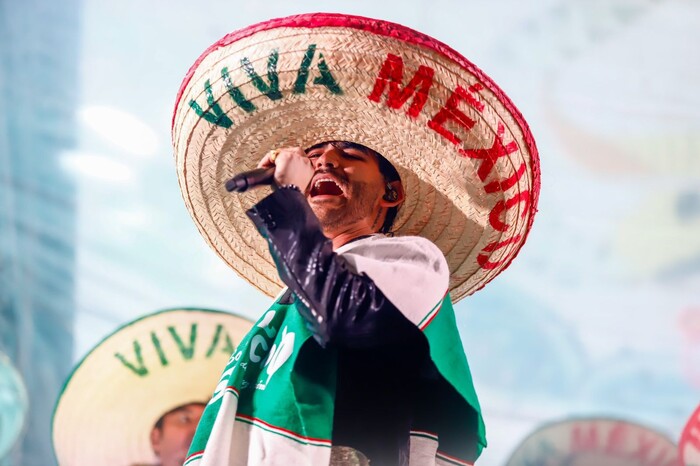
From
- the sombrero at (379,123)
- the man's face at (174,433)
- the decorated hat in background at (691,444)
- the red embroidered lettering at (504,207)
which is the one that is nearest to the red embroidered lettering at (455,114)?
the sombrero at (379,123)

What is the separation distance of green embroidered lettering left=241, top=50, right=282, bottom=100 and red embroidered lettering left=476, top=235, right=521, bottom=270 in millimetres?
464

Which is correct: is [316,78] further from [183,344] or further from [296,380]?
[183,344]

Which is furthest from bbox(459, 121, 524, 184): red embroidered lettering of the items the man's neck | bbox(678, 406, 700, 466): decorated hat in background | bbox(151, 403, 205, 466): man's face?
bbox(678, 406, 700, 466): decorated hat in background

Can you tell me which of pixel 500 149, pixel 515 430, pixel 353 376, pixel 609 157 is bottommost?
pixel 515 430

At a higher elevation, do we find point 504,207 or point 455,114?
point 455,114

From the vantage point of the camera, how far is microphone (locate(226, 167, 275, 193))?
99cm

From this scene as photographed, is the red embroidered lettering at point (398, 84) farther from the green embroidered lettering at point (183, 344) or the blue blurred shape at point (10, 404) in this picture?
the blue blurred shape at point (10, 404)

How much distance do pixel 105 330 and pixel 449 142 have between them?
9.27ft

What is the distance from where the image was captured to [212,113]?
1.23 metres

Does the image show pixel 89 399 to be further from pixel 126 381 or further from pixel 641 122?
pixel 641 122

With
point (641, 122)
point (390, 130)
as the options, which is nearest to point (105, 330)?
point (390, 130)

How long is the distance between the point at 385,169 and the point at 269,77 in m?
0.30

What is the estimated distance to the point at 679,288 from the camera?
3.99 metres

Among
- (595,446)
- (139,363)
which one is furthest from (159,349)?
(595,446)
